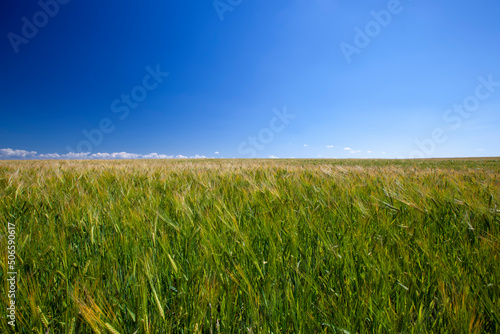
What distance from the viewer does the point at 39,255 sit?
2.89 feet

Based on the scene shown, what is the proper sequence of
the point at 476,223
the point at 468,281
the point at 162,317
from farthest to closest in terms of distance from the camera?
the point at 476,223 → the point at 468,281 → the point at 162,317

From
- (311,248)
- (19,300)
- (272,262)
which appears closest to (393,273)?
(311,248)

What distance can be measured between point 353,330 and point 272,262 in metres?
0.30

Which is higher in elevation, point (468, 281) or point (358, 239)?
point (358, 239)

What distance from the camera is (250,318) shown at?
0.60m

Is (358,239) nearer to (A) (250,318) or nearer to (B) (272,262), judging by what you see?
(B) (272,262)

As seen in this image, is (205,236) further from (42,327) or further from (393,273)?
(393,273)

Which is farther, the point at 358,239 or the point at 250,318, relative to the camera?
the point at 358,239

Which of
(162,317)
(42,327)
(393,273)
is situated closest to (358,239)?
(393,273)

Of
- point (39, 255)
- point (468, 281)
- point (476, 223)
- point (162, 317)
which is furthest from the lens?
point (476, 223)

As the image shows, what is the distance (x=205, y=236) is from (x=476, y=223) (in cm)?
152

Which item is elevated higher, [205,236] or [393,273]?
[205,236]

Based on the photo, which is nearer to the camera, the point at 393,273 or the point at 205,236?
the point at 393,273

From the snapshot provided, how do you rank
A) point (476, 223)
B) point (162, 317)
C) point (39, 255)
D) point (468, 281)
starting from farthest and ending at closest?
point (476, 223)
point (39, 255)
point (468, 281)
point (162, 317)
